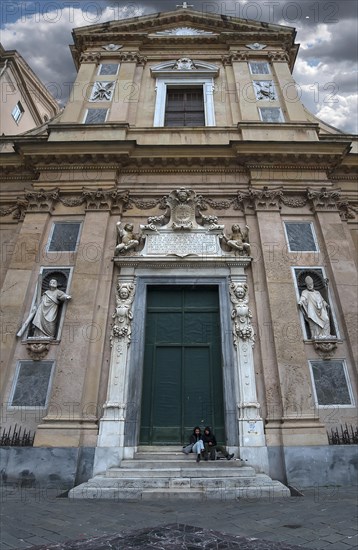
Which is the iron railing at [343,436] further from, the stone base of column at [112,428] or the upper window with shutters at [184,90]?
the upper window with shutters at [184,90]

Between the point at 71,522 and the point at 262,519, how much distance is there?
264cm

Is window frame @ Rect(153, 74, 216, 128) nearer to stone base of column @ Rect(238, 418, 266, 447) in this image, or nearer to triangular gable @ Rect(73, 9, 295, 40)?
triangular gable @ Rect(73, 9, 295, 40)

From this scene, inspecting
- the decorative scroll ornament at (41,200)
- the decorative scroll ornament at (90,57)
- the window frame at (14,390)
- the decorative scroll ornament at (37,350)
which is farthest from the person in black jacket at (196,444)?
the decorative scroll ornament at (90,57)

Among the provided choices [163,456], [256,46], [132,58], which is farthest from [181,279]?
[256,46]

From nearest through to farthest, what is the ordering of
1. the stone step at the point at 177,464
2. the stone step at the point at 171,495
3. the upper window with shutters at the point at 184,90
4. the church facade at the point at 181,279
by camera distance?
the stone step at the point at 171,495, the stone step at the point at 177,464, the church facade at the point at 181,279, the upper window with shutters at the point at 184,90

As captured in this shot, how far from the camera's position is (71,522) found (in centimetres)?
505

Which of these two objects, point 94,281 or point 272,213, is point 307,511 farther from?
point 272,213

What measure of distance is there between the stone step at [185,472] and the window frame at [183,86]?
11.0 meters

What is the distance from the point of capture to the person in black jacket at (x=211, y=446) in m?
7.98

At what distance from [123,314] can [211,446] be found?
12.4 feet

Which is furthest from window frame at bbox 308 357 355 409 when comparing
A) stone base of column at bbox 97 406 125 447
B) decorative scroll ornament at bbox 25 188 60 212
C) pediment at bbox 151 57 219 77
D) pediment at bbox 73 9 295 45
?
pediment at bbox 73 9 295 45

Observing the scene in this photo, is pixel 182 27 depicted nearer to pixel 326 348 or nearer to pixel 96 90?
pixel 96 90

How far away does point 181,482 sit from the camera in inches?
269

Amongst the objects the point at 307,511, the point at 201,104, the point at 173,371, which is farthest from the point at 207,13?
the point at 307,511
